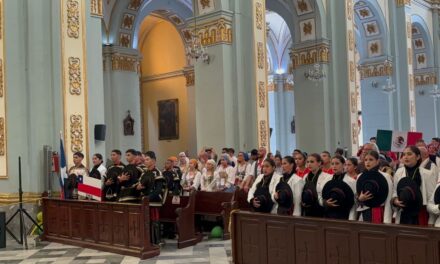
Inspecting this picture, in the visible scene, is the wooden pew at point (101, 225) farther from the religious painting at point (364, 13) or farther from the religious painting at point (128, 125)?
the religious painting at point (364, 13)

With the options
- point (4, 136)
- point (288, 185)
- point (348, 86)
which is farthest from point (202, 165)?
point (348, 86)

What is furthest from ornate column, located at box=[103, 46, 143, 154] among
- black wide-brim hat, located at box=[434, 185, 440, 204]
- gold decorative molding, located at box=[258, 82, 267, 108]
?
black wide-brim hat, located at box=[434, 185, 440, 204]

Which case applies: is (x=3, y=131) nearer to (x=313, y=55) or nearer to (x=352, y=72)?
(x=313, y=55)

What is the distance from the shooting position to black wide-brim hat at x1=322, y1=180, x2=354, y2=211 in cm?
579

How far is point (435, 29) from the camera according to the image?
26297 mm

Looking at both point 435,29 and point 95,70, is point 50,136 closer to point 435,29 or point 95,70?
point 95,70

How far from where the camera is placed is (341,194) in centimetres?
579

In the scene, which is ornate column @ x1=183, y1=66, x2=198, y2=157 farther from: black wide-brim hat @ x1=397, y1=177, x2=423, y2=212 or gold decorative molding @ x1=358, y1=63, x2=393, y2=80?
black wide-brim hat @ x1=397, y1=177, x2=423, y2=212

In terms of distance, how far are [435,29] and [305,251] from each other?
77.3ft

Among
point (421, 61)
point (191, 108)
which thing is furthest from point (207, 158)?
point (421, 61)

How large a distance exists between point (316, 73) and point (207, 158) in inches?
251

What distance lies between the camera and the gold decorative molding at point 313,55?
17.1 m

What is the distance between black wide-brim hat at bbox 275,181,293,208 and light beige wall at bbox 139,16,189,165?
54.4 feet

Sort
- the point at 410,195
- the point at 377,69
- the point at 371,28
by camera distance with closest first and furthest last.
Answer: the point at 410,195 → the point at 371,28 → the point at 377,69
